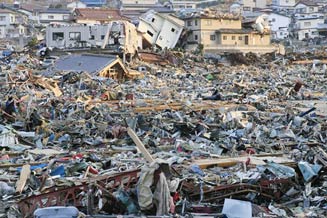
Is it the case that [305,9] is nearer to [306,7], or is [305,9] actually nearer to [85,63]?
[306,7]

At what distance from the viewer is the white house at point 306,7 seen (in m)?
68.4

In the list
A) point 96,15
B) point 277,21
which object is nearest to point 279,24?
point 277,21

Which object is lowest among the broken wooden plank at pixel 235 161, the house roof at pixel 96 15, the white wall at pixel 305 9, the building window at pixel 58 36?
the broken wooden plank at pixel 235 161

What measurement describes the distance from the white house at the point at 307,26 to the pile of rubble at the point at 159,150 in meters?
37.5

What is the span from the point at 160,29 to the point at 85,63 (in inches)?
629

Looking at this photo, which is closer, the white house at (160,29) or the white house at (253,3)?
the white house at (160,29)

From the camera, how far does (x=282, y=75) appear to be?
30.9 metres

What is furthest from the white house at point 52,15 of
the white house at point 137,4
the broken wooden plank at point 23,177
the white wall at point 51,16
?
the broken wooden plank at point 23,177

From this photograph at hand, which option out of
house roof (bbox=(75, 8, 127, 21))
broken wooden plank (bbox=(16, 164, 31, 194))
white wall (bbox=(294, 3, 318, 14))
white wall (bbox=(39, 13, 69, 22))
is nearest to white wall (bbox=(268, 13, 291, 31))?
white wall (bbox=(294, 3, 318, 14))

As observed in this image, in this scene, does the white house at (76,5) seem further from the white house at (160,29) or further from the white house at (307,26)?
the white house at (160,29)

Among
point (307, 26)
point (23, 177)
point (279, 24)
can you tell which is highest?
point (23, 177)

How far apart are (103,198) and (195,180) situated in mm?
1446

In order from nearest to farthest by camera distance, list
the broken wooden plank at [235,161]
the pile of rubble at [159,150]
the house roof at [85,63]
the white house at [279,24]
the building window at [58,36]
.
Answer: the pile of rubble at [159,150] → the broken wooden plank at [235,161] → the house roof at [85,63] → the building window at [58,36] → the white house at [279,24]

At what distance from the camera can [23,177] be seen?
8.51 m
